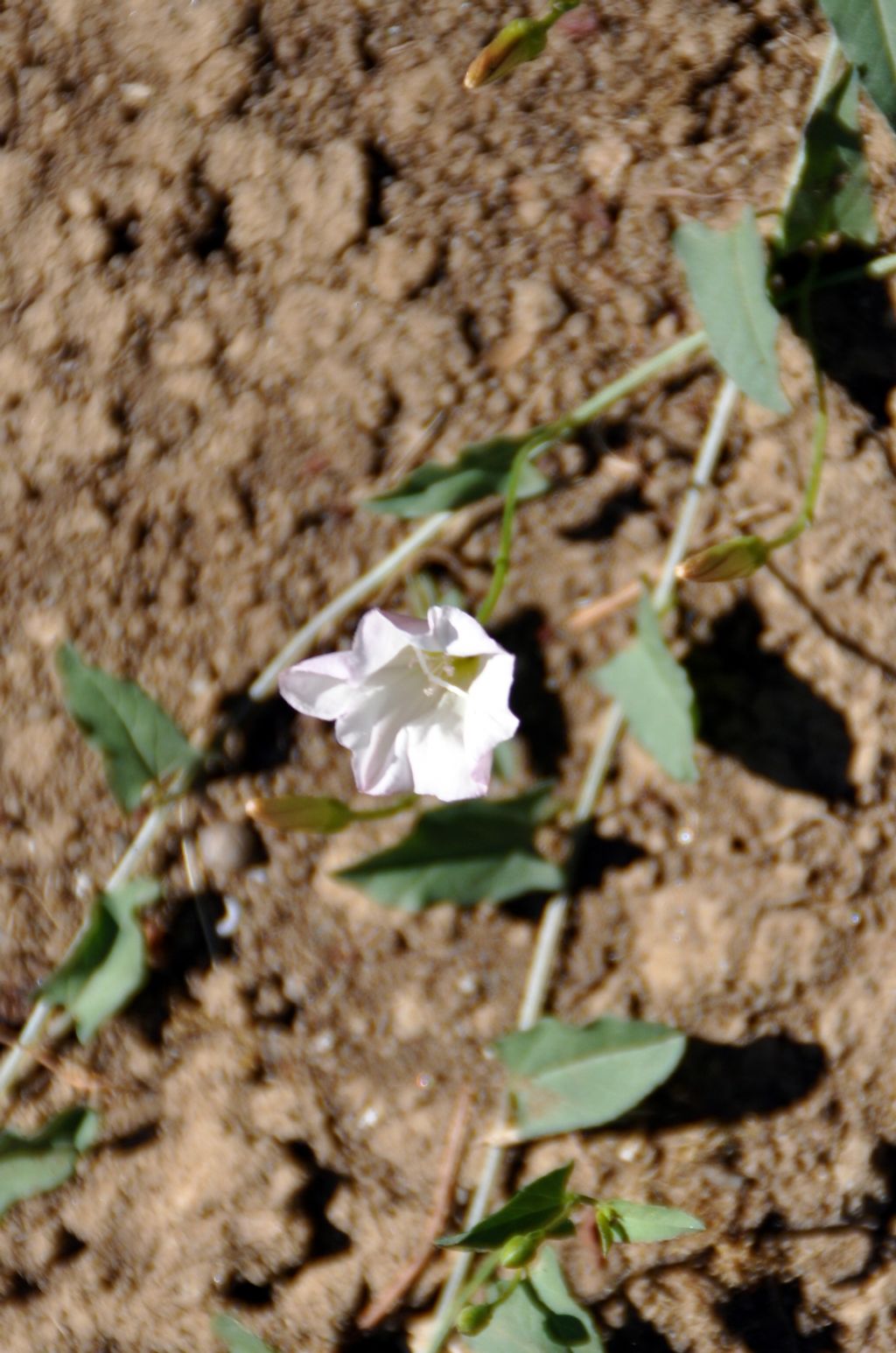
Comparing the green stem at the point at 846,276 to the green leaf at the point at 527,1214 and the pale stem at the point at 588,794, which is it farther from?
the green leaf at the point at 527,1214

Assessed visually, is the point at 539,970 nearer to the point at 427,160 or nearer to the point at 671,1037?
the point at 671,1037

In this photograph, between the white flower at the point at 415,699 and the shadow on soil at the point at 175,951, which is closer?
the white flower at the point at 415,699

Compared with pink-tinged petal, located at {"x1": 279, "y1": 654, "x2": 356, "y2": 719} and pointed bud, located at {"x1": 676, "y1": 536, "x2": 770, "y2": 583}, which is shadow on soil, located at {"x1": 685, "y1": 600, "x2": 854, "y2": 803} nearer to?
pointed bud, located at {"x1": 676, "y1": 536, "x2": 770, "y2": 583}

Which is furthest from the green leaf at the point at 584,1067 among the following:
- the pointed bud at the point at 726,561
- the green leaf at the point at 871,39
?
the green leaf at the point at 871,39

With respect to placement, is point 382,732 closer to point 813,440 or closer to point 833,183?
point 813,440

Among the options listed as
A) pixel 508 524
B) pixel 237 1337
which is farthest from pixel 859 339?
pixel 237 1337

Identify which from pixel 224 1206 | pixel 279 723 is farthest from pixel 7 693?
pixel 224 1206
